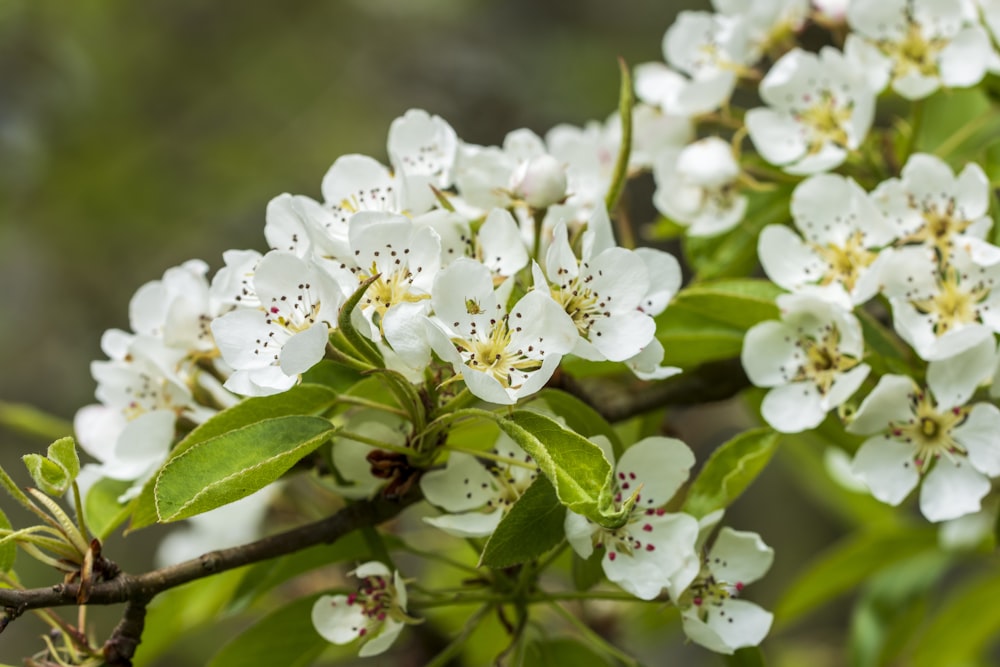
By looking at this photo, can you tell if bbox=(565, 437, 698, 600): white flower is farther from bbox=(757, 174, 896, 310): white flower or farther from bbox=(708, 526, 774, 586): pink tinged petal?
bbox=(757, 174, 896, 310): white flower

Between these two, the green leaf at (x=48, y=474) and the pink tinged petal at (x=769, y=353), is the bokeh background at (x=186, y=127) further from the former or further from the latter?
the green leaf at (x=48, y=474)

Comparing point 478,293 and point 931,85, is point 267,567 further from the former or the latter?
point 931,85

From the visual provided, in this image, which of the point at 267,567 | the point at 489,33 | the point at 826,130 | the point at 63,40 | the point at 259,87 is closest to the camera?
the point at 267,567

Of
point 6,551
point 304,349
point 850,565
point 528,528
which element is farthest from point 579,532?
point 850,565

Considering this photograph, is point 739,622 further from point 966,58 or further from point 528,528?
point 966,58

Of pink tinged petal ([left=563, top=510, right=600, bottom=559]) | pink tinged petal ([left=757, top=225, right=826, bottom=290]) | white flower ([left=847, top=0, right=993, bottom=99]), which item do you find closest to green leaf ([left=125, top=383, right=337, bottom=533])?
pink tinged petal ([left=563, top=510, right=600, bottom=559])

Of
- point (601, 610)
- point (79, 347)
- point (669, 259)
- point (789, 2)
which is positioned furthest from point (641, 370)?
point (79, 347)
